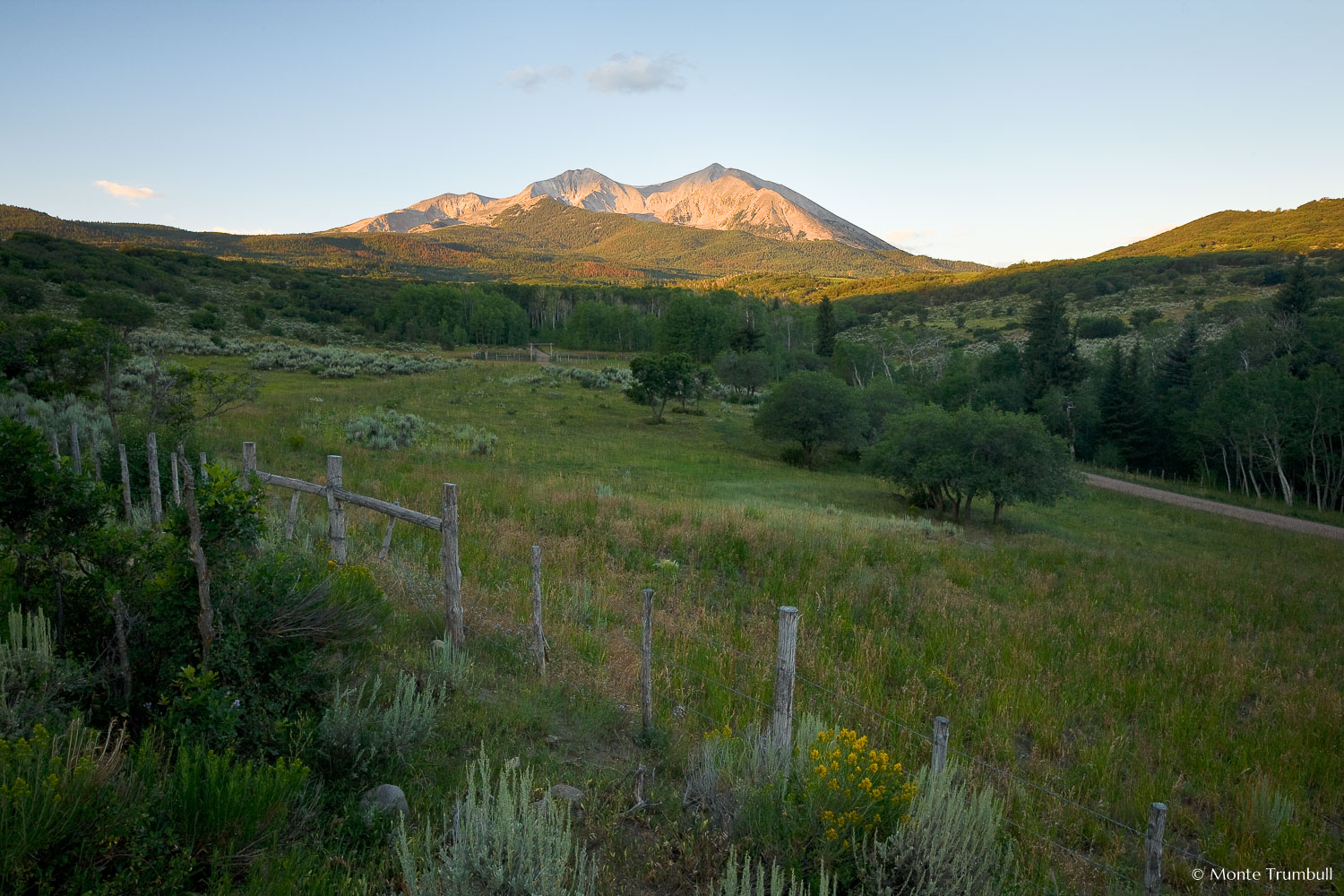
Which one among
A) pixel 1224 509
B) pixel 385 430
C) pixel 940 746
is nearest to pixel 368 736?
pixel 940 746

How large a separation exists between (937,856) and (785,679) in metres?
1.45

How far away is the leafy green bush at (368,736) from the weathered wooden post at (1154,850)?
4.12 meters

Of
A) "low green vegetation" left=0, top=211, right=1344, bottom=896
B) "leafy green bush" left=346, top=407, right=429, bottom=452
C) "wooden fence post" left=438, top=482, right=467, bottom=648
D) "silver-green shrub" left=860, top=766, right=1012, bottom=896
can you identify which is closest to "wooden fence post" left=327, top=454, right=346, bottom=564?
"low green vegetation" left=0, top=211, right=1344, bottom=896

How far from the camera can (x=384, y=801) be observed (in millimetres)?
3959

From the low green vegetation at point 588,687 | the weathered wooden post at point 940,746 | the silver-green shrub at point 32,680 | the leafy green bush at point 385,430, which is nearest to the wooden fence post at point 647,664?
the low green vegetation at point 588,687

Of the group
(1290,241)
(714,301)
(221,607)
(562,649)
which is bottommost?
(562,649)

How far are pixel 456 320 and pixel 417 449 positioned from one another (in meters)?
79.8

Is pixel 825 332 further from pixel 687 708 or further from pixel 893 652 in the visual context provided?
pixel 687 708

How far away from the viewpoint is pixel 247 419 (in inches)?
884

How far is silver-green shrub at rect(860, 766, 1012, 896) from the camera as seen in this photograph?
3104 millimetres

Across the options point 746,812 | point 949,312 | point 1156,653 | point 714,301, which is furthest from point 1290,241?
point 746,812

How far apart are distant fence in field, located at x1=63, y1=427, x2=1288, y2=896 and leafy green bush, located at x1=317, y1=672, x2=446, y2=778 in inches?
43.0

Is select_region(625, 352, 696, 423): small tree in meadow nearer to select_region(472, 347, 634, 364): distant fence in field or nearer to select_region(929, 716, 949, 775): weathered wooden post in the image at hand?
select_region(472, 347, 634, 364): distant fence in field

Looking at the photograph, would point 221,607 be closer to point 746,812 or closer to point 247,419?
point 746,812
